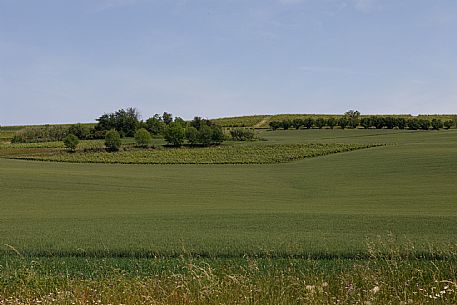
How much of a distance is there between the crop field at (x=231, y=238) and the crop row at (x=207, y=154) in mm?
18415

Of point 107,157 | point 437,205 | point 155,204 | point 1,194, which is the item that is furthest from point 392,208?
point 107,157

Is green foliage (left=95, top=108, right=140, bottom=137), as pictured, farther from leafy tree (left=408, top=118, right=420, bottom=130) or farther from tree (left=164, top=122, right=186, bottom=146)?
leafy tree (left=408, top=118, right=420, bottom=130)

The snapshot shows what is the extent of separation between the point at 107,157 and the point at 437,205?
172 feet

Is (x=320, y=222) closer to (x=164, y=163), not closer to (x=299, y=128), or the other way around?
(x=164, y=163)

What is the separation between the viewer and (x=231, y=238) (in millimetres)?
14539

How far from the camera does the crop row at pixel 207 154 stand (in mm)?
66438

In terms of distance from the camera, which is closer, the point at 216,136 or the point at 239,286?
the point at 239,286

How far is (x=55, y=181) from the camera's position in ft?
133

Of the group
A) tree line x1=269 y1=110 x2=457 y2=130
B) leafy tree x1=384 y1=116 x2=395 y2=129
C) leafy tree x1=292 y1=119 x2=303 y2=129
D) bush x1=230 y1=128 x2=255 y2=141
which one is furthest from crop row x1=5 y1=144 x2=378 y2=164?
leafy tree x1=292 y1=119 x2=303 y2=129

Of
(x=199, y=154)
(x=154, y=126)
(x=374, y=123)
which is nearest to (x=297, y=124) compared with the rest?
(x=374, y=123)

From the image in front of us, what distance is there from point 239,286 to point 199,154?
2535 inches

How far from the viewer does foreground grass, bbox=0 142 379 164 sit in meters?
66.5

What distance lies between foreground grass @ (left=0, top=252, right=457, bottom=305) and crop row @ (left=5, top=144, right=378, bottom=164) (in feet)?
182

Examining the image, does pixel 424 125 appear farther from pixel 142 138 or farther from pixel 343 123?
pixel 142 138
